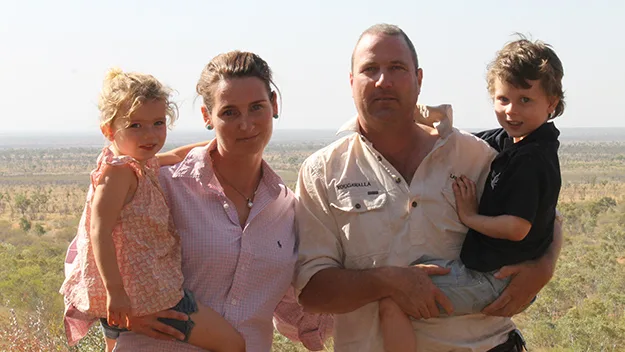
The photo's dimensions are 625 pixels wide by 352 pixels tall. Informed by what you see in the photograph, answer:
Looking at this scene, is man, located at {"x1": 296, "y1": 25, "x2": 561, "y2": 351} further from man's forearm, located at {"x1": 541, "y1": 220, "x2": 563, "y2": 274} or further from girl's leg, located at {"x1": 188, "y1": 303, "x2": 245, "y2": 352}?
girl's leg, located at {"x1": 188, "y1": 303, "x2": 245, "y2": 352}

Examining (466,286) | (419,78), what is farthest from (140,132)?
(466,286)

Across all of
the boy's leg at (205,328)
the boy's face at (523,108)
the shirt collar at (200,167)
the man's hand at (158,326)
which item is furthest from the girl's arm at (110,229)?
the boy's face at (523,108)

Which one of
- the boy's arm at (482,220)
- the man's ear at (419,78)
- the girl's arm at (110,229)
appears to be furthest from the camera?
the man's ear at (419,78)

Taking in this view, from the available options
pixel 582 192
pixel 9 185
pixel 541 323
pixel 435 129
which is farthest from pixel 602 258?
pixel 9 185

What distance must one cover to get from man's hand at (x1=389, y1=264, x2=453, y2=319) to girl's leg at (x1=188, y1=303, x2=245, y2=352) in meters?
0.75

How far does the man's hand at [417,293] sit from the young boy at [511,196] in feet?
0.16

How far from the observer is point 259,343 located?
3387mm

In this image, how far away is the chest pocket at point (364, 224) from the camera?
11.1 feet

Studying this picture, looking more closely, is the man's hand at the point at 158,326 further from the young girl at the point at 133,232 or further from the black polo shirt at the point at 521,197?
the black polo shirt at the point at 521,197

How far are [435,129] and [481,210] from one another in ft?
1.70

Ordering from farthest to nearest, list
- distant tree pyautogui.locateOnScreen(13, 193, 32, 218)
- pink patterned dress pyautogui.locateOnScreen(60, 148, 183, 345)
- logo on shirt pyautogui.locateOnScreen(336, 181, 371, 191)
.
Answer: distant tree pyautogui.locateOnScreen(13, 193, 32, 218)
logo on shirt pyautogui.locateOnScreen(336, 181, 371, 191)
pink patterned dress pyautogui.locateOnScreen(60, 148, 183, 345)

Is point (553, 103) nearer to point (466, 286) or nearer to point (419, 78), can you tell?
point (419, 78)

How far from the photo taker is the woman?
3.27 m

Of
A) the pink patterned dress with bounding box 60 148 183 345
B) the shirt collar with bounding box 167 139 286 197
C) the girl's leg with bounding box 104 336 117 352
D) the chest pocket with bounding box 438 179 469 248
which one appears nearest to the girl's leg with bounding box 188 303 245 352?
the pink patterned dress with bounding box 60 148 183 345
